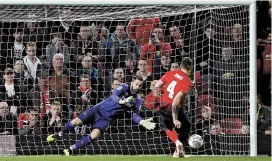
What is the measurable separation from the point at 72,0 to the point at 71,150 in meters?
2.18

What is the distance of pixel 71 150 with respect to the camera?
1147 cm

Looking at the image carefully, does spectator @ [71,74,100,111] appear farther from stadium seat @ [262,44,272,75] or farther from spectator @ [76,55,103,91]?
stadium seat @ [262,44,272,75]

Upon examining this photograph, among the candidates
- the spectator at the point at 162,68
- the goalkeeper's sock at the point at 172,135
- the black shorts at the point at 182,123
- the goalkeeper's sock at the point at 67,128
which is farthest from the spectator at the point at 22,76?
the goalkeeper's sock at the point at 172,135

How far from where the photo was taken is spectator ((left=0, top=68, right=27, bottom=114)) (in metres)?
12.1

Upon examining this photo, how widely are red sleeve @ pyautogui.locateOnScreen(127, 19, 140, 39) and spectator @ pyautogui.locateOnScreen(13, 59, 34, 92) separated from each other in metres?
1.71

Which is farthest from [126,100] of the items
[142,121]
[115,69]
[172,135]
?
[172,135]

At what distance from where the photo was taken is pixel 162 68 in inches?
479

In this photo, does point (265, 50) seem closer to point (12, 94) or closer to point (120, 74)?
point (120, 74)

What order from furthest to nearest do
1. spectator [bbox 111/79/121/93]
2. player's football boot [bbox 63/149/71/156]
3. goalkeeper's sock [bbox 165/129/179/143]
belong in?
1. spectator [bbox 111/79/121/93]
2. player's football boot [bbox 63/149/71/156]
3. goalkeeper's sock [bbox 165/129/179/143]

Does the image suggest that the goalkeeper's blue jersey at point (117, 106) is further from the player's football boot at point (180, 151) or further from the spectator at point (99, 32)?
the spectator at point (99, 32)

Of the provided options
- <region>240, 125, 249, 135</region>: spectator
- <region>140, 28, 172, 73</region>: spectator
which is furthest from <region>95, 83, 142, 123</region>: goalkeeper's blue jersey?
<region>240, 125, 249, 135</region>: spectator

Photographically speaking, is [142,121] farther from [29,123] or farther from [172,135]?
[29,123]

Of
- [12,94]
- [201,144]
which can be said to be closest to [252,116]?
[201,144]

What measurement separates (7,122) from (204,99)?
3.02m
